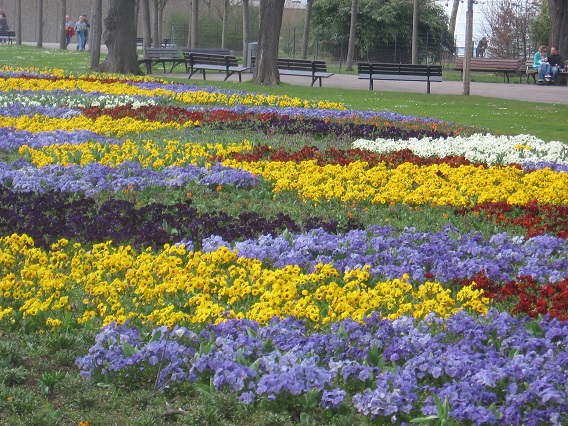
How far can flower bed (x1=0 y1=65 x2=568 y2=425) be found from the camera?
15.2 feet

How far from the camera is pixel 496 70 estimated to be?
34.9 meters

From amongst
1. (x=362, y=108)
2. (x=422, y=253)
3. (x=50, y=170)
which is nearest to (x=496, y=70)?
(x=362, y=108)

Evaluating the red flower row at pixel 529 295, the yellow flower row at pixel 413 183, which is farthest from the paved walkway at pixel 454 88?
the red flower row at pixel 529 295

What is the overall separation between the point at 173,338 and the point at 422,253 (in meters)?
2.55

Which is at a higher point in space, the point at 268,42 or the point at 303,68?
the point at 268,42

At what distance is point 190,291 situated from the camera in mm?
6137

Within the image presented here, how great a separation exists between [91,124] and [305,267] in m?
8.17

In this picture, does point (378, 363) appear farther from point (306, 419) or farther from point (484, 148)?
point (484, 148)

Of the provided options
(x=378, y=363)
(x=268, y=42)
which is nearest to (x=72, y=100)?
(x=268, y=42)

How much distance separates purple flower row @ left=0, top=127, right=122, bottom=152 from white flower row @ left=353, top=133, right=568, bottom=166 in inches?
145

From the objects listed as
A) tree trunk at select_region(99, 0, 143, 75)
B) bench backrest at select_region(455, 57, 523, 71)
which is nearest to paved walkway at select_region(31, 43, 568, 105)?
tree trunk at select_region(99, 0, 143, 75)

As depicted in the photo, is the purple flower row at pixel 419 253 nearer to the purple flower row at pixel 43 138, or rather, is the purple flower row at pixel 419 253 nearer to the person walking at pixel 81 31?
the purple flower row at pixel 43 138

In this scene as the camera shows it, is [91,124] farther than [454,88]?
No

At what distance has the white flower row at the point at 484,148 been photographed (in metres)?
11.8
